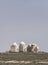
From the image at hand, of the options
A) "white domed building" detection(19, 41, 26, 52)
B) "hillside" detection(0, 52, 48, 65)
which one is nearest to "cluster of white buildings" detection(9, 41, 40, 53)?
"white domed building" detection(19, 41, 26, 52)

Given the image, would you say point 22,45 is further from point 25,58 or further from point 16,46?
point 25,58

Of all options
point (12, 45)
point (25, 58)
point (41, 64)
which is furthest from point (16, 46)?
point (41, 64)

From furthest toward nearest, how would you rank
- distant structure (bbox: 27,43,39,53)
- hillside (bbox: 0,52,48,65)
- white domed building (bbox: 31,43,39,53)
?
white domed building (bbox: 31,43,39,53) < distant structure (bbox: 27,43,39,53) < hillside (bbox: 0,52,48,65)

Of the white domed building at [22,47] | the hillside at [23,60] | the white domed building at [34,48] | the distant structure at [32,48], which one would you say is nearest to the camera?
the hillside at [23,60]

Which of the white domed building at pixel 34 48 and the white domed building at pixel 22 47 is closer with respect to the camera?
the white domed building at pixel 34 48

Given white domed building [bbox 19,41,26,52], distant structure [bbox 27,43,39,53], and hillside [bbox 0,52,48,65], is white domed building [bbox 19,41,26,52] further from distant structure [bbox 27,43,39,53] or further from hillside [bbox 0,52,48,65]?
hillside [bbox 0,52,48,65]

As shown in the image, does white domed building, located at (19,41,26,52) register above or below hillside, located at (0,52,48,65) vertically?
above

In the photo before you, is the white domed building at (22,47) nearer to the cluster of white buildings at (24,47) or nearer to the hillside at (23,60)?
the cluster of white buildings at (24,47)

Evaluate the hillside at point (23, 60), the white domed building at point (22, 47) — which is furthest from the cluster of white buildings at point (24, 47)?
the hillside at point (23, 60)

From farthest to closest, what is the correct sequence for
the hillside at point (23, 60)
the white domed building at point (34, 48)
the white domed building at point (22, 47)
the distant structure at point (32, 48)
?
the white domed building at point (22, 47), the white domed building at point (34, 48), the distant structure at point (32, 48), the hillside at point (23, 60)

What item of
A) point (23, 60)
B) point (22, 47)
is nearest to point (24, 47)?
point (22, 47)

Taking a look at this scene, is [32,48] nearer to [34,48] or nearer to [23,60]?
[34,48]

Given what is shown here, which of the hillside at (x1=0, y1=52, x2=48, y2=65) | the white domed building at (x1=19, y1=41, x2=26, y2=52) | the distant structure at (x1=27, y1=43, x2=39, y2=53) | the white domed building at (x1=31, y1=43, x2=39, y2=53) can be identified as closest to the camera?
the hillside at (x1=0, y1=52, x2=48, y2=65)

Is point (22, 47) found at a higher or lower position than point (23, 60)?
higher
